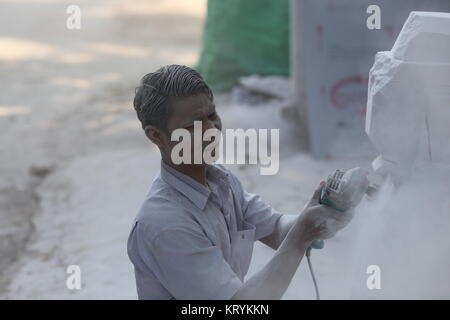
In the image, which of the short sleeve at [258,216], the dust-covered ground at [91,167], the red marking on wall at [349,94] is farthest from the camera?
the red marking on wall at [349,94]

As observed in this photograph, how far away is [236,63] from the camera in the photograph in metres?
7.82

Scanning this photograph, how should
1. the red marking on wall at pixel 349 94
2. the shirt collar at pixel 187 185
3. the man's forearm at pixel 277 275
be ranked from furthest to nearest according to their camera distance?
the red marking on wall at pixel 349 94
the shirt collar at pixel 187 185
the man's forearm at pixel 277 275

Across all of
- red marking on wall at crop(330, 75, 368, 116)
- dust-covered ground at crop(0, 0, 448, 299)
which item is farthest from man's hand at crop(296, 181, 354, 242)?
red marking on wall at crop(330, 75, 368, 116)

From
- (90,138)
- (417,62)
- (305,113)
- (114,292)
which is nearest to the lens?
(417,62)

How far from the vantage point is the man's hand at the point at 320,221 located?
6.51ft

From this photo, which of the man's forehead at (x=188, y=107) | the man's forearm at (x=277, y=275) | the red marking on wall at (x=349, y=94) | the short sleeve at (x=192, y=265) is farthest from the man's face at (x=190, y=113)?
the red marking on wall at (x=349, y=94)

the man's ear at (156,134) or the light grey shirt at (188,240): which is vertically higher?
the man's ear at (156,134)

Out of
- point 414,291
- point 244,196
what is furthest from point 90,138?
point 414,291

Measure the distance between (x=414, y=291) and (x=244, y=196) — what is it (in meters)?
0.64

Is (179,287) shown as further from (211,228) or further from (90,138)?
(90,138)

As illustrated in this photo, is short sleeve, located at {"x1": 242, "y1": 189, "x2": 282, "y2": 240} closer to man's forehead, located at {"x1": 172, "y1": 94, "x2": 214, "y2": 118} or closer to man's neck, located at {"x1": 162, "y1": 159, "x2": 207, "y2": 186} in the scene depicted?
man's neck, located at {"x1": 162, "y1": 159, "x2": 207, "y2": 186}

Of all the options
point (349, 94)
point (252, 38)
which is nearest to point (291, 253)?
point (349, 94)

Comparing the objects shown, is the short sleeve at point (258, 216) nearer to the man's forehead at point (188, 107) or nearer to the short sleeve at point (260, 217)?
the short sleeve at point (260, 217)

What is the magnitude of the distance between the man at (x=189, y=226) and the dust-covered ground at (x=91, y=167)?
0.27m
